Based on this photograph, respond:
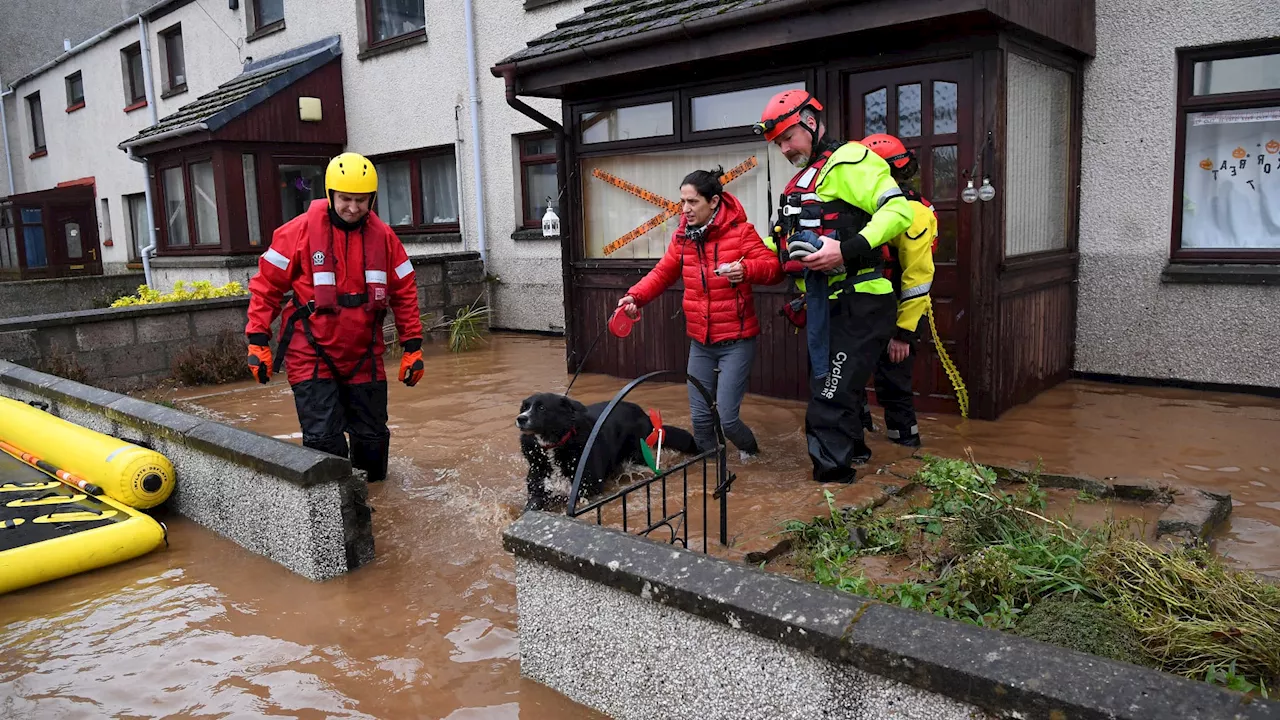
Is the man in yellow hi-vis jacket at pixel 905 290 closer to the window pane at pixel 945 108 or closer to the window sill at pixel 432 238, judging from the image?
the window pane at pixel 945 108

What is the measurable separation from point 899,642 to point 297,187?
15.3 meters

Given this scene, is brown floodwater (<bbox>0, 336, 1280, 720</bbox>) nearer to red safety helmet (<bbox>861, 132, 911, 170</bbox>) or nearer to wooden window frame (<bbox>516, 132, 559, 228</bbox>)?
red safety helmet (<bbox>861, 132, 911, 170</bbox>)

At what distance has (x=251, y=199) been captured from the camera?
15.0 meters

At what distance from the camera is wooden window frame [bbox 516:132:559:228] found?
39.7 feet

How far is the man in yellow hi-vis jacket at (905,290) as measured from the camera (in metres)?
5.29

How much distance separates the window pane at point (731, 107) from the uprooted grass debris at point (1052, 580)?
3.93 m

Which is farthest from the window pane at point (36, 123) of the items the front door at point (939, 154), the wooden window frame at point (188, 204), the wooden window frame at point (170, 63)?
the front door at point (939, 154)

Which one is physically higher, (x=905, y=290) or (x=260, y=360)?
(x=905, y=290)

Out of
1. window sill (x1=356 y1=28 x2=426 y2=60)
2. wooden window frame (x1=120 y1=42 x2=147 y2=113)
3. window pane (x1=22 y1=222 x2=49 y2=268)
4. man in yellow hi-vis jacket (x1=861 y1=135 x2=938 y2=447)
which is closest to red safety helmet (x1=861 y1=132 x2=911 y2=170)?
man in yellow hi-vis jacket (x1=861 y1=135 x2=938 y2=447)

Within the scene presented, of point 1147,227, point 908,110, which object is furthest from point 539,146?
point 1147,227

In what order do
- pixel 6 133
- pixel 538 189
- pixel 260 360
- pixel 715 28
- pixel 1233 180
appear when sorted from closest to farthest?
1. pixel 260 360
2. pixel 715 28
3. pixel 1233 180
4. pixel 538 189
5. pixel 6 133

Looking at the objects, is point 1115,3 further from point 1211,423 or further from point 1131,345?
point 1211,423

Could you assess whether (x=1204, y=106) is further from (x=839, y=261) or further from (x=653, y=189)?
(x=653, y=189)

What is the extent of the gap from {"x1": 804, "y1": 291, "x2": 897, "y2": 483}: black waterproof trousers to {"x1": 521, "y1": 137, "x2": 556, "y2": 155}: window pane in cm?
788
